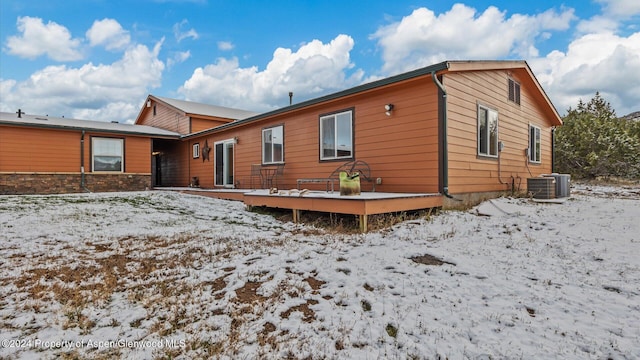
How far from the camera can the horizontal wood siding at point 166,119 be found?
14.8 metres

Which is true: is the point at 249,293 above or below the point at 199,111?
below

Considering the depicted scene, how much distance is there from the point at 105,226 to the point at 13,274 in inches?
92.4

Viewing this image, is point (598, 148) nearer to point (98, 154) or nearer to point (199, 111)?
point (199, 111)

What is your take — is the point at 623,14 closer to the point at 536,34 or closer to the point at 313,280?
the point at 536,34

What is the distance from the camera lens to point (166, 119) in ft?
53.2

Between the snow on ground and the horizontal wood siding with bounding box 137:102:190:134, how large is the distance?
10344mm

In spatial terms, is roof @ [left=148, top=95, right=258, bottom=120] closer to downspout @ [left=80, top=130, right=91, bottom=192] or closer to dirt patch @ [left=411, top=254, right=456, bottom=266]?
downspout @ [left=80, top=130, right=91, bottom=192]

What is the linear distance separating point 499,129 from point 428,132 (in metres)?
2.90

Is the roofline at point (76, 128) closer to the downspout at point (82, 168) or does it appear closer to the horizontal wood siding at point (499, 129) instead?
A: the downspout at point (82, 168)

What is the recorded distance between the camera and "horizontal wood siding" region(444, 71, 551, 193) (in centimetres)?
626

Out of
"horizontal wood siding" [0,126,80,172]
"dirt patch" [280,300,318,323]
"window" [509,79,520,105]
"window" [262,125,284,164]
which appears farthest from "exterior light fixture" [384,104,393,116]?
"horizontal wood siding" [0,126,80,172]

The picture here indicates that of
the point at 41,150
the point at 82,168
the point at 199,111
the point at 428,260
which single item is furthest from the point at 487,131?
the point at 41,150

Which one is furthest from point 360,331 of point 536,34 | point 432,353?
point 536,34

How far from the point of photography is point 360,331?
2.19 meters
